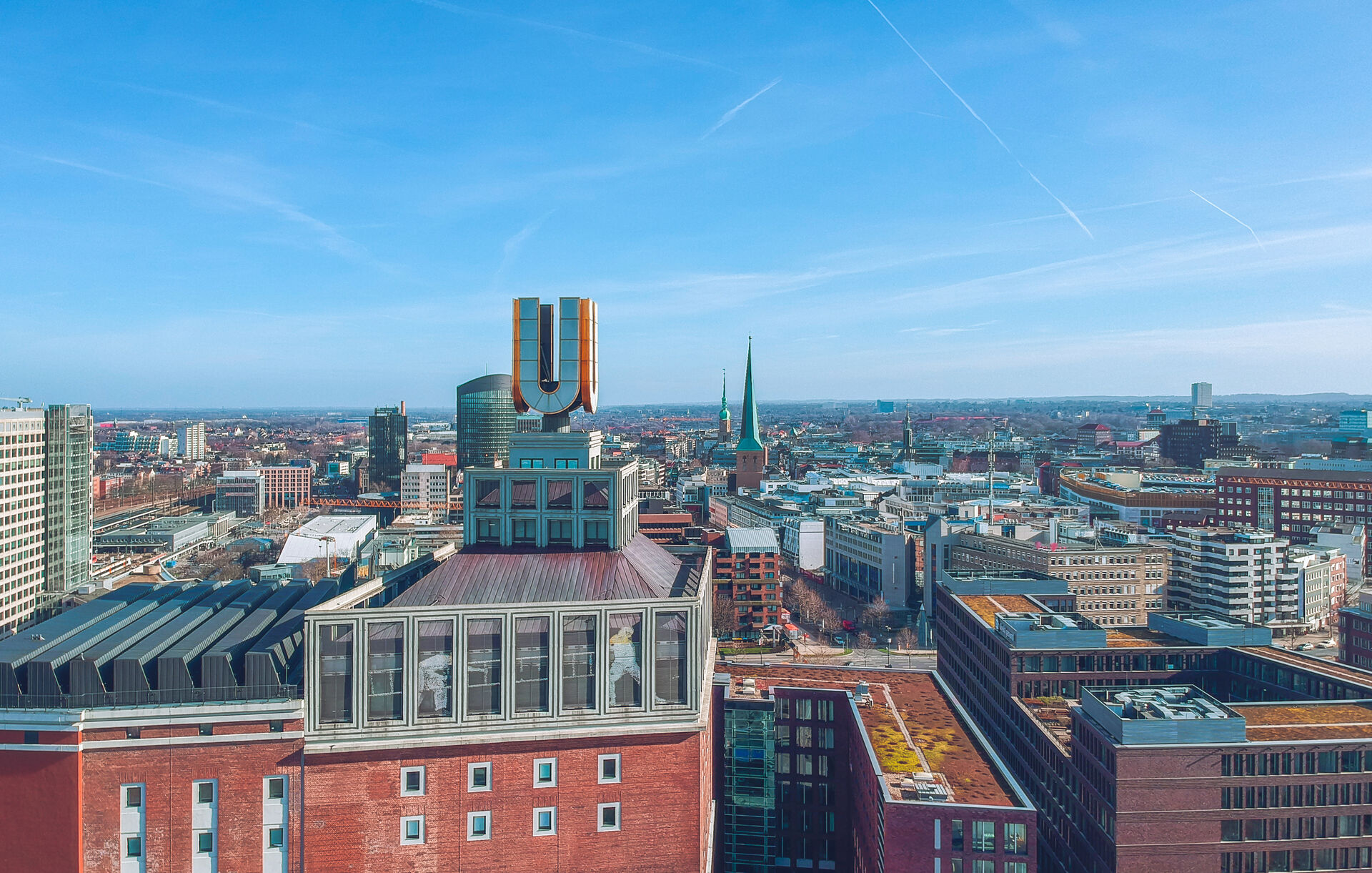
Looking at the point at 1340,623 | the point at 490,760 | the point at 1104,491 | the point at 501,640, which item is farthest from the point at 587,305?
the point at 1104,491

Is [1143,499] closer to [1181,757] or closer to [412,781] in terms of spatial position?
[1181,757]

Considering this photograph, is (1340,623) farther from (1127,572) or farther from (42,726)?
(42,726)

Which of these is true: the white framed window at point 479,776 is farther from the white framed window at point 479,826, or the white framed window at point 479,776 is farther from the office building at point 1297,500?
the office building at point 1297,500

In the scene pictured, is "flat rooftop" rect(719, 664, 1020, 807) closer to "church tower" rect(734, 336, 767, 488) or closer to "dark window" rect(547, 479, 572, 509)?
"dark window" rect(547, 479, 572, 509)

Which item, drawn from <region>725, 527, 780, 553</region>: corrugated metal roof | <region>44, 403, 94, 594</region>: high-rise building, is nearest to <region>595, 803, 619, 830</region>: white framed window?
<region>725, 527, 780, 553</region>: corrugated metal roof

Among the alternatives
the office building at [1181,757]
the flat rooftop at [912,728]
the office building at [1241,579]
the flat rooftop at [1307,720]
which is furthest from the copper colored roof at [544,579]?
the office building at [1241,579]

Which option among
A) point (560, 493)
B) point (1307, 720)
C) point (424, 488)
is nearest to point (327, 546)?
point (424, 488)
